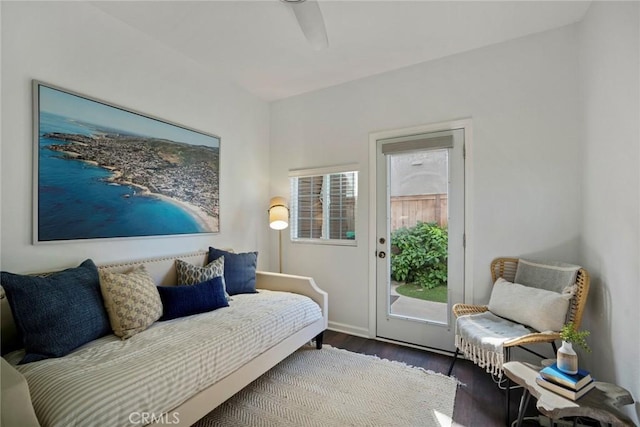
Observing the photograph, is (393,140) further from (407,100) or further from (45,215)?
(45,215)

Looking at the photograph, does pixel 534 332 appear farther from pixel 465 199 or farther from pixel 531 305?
pixel 465 199

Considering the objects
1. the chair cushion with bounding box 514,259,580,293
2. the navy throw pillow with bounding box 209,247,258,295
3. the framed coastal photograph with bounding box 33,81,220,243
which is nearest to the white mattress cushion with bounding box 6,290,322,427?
the navy throw pillow with bounding box 209,247,258,295

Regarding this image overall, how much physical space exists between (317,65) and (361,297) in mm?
2412

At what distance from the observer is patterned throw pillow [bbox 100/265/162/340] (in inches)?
67.9

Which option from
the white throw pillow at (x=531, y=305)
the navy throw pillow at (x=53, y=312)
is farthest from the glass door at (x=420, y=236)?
the navy throw pillow at (x=53, y=312)

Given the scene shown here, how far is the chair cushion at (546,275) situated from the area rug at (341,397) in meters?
0.95

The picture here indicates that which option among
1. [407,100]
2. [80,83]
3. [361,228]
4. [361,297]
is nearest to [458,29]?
[407,100]

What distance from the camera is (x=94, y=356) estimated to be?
1.44 metres

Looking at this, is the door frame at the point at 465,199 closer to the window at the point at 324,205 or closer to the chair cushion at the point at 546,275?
the window at the point at 324,205

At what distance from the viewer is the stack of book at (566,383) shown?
1319mm

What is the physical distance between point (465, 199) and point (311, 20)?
6.22 ft

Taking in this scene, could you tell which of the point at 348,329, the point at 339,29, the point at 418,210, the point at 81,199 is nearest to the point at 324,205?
the point at 418,210

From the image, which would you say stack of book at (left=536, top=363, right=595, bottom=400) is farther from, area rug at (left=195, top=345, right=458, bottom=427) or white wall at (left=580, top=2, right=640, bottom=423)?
area rug at (left=195, top=345, right=458, bottom=427)

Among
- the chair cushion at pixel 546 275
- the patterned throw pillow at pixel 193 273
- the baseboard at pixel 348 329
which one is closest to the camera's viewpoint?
the chair cushion at pixel 546 275
